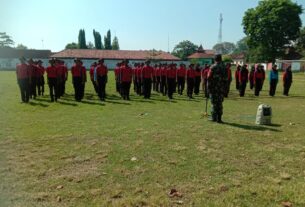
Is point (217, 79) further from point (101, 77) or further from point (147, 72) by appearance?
point (147, 72)

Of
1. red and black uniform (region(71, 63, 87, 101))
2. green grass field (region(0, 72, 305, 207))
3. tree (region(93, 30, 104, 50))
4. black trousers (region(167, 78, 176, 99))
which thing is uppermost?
tree (region(93, 30, 104, 50))

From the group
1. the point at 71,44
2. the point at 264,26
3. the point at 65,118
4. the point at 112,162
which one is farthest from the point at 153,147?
the point at 71,44

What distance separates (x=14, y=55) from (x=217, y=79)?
8474 cm

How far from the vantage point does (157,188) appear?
6.02m

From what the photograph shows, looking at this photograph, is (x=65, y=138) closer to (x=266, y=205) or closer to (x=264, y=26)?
(x=266, y=205)

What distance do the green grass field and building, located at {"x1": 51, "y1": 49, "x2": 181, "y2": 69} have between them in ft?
237

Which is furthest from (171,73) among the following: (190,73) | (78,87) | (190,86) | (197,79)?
(78,87)

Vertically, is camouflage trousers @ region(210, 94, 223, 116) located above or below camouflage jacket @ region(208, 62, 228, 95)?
below

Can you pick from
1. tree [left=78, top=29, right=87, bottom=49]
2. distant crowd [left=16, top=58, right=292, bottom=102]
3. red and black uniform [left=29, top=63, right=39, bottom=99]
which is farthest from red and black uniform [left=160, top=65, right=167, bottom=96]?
tree [left=78, top=29, right=87, bottom=49]

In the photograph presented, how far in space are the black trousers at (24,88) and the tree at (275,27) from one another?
63.8 m

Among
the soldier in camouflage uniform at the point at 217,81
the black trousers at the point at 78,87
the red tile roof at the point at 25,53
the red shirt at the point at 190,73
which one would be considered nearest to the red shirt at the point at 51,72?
the black trousers at the point at 78,87

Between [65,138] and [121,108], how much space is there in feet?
20.1

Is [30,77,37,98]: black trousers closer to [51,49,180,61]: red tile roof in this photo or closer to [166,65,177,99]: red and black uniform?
[166,65,177,99]: red and black uniform

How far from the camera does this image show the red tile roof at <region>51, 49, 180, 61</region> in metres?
87.2
